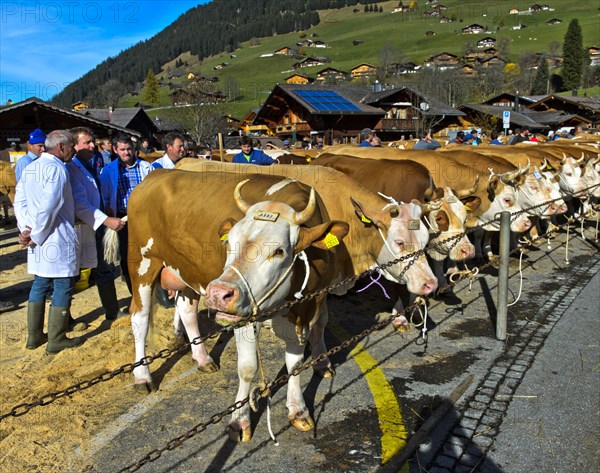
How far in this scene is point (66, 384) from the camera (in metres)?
4.80

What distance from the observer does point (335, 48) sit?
15912 cm

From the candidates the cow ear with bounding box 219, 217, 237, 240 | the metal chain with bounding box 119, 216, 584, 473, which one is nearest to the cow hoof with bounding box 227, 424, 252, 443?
the metal chain with bounding box 119, 216, 584, 473

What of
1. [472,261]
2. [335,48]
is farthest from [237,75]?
[472,261]

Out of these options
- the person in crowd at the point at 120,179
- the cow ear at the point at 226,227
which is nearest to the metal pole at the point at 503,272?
the cow ear at the point at 226,227

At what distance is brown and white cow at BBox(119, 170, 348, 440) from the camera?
324cm

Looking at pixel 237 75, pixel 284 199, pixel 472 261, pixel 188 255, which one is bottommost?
pixel 472 261

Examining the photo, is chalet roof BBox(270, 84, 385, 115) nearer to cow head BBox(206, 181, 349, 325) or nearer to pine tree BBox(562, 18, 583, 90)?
cow head BBox(206, 181, 349, 325)

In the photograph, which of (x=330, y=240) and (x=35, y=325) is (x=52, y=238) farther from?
(x=330, y=240)

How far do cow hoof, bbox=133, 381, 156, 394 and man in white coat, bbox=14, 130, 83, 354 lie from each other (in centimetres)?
142

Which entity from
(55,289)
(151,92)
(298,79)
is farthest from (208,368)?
(298,79)

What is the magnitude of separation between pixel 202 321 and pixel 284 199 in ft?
10.4

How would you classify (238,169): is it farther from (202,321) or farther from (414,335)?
(414,335)

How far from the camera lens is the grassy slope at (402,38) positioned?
122 meters

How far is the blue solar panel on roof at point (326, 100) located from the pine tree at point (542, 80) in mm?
61898
